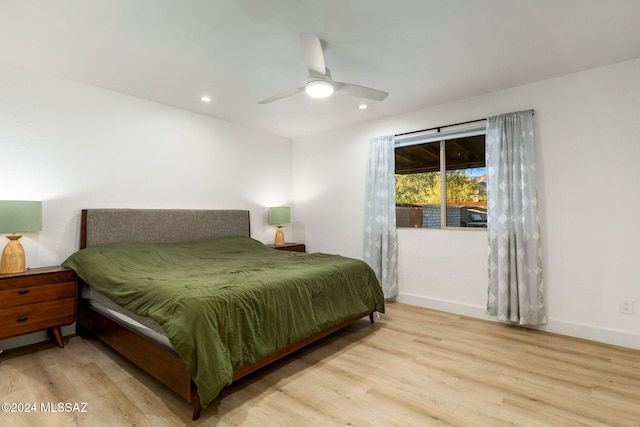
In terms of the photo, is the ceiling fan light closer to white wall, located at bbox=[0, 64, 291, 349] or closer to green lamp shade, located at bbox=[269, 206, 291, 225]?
white wall, located at bbox=[0, 64, 291, 349]

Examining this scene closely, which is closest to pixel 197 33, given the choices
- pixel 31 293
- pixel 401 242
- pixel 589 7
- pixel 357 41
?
pixel 357 41

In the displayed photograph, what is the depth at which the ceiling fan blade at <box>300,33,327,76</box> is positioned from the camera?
6.88 ft

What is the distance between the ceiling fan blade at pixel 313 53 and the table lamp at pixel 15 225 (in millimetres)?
2709

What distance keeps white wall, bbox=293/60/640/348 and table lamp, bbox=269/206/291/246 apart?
7.27 ft

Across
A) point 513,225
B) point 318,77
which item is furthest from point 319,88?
point 513,225

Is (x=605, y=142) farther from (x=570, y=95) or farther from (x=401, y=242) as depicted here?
(x=401, y=242)

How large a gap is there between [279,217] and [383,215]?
1692mm

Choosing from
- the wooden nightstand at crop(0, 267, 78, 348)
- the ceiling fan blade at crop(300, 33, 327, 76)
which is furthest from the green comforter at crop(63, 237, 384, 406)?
the ceiling fan blade at crop(300, 33, 327, 76)

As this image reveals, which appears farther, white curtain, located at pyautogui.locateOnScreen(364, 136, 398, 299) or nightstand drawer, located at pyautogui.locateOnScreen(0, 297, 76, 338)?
white curtain, located at pyautogui.locateOnScreen(364, 136, 398, 299)

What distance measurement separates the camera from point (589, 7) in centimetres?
211

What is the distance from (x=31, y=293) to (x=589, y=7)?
15.6 ft

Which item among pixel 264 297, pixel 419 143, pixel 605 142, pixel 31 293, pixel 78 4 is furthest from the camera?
pixel 419 143

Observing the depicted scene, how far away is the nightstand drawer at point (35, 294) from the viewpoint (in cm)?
250

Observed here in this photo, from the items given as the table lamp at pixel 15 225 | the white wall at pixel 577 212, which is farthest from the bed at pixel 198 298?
the white wall at pixel 577 212
